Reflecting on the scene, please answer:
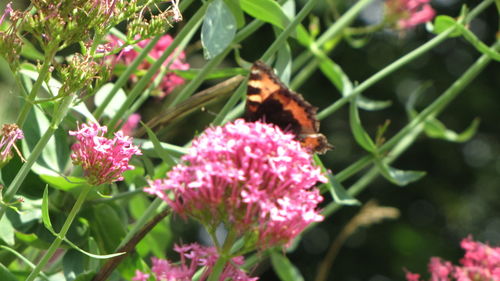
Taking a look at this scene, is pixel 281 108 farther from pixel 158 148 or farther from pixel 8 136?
pixel 8 136

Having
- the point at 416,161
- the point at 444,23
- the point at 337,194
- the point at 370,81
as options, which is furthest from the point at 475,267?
the point at 416,161

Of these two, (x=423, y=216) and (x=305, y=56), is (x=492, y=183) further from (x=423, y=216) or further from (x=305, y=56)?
(x=305, y=56)

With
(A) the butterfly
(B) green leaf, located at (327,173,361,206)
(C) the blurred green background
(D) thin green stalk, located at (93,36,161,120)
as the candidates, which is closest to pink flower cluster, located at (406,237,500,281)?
(B) green leaf, located at (327,173,361,206)

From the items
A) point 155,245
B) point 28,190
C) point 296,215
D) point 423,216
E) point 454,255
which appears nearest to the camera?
point 296,215

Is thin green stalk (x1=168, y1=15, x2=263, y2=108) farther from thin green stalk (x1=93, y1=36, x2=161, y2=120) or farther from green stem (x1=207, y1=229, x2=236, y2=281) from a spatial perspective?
green stem (x1=207, y1=229, x2=236, y2=281)

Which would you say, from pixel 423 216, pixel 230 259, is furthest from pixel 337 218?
pixel 230 259

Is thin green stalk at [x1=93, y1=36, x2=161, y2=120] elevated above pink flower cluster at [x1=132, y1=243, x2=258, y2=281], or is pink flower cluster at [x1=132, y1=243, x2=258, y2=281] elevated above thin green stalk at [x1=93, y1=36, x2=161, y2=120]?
thin green stalk at [x1=93, y1=36, x2=161, y2=120]
